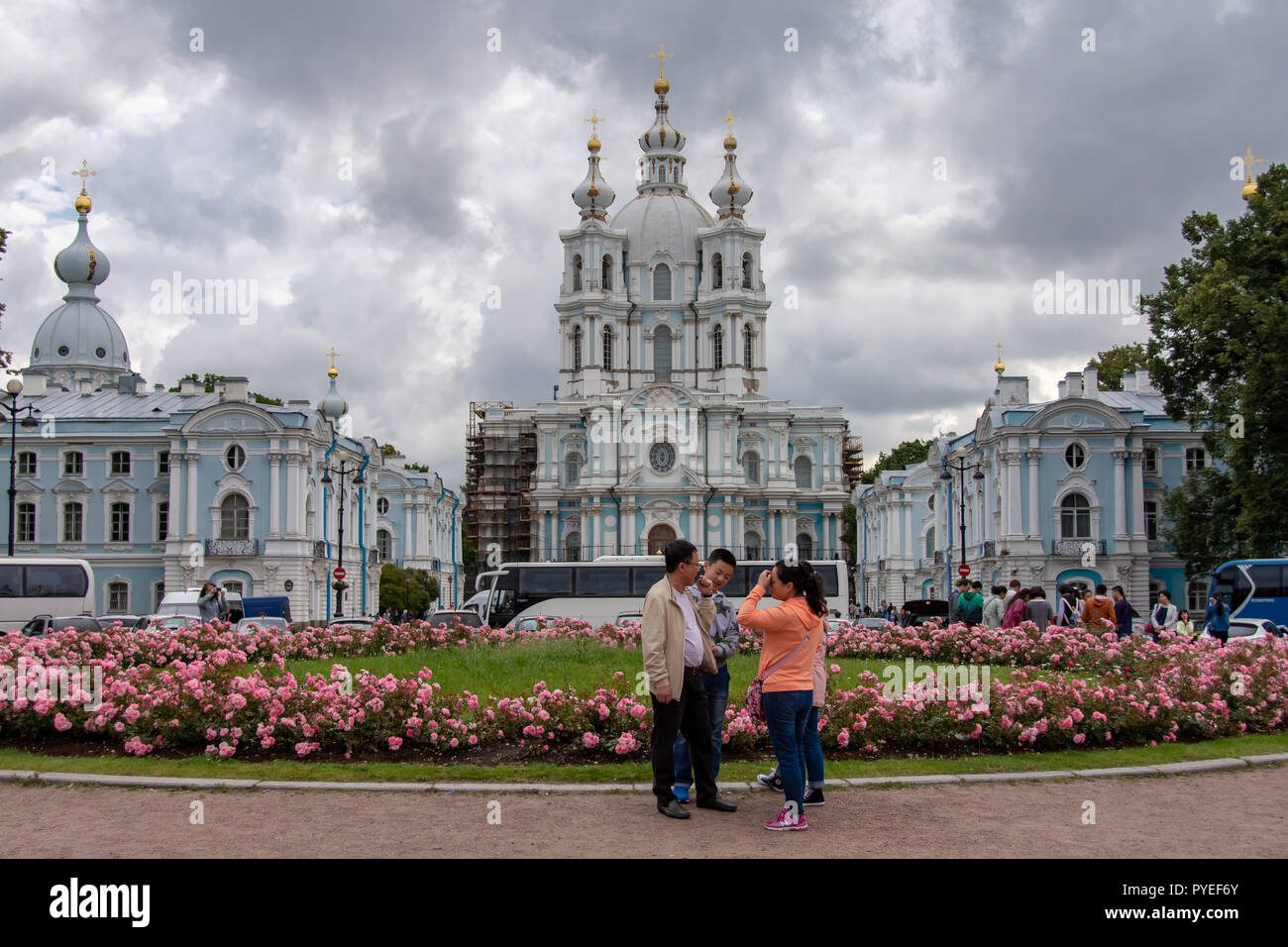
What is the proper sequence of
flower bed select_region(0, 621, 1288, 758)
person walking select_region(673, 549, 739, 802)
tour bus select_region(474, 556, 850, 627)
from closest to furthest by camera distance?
1. person walking select_region(673, 549, 739, 802)
2. flower bed select_region(0, 621, 1288, 758)
3. tour bus select_region(474, 556, 850, 627)

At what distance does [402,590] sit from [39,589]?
105 feet

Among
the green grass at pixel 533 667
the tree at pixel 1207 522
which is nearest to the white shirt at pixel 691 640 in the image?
the green grass at pixel 533 667

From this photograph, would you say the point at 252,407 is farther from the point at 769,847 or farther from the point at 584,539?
the point at 769,847

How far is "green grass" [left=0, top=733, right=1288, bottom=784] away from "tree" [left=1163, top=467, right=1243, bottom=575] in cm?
3269

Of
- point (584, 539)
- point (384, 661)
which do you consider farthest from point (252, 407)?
point (384, 661)

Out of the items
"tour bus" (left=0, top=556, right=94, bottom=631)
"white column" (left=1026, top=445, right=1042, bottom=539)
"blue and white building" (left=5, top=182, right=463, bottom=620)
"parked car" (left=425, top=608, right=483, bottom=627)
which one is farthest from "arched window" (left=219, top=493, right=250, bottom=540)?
"white column" (left=1026, top=445, right=1042, bottom=539)

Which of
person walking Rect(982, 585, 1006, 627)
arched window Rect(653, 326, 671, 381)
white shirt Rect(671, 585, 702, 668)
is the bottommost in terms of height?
person walking Rect(982, 585, 1006, 627)

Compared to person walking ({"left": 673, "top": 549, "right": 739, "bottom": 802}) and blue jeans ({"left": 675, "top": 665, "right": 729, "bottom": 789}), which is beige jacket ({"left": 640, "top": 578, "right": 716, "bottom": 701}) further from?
blue jeans ({"left": 675, "top": 665, "right": 729, "bottom": 789})

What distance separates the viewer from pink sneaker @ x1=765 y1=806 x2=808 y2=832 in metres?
9.30

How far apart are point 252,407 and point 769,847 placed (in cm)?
4930

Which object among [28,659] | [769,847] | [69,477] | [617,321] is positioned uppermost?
[617,321]

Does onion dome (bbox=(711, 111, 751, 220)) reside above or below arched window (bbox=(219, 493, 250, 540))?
above

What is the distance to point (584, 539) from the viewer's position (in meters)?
81.0

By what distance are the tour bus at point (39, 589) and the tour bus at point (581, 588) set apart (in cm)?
1196
